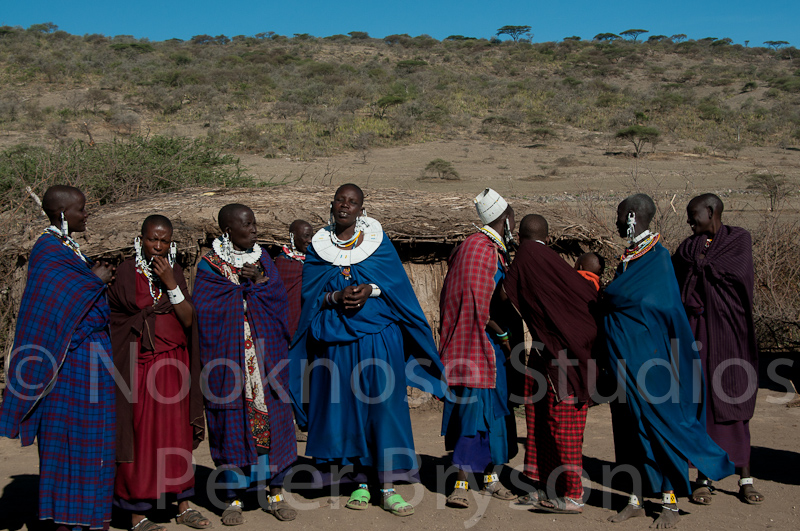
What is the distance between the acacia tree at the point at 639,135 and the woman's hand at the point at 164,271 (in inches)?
853

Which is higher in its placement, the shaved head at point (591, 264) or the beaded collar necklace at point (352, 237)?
the beaded collar necklace at point (352, 237)

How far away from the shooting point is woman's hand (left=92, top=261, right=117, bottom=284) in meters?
3.80

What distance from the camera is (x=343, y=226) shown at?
436 cm

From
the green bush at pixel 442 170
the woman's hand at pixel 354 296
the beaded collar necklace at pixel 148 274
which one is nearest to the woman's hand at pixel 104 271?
the beaded collar necklace at pixel 148 274

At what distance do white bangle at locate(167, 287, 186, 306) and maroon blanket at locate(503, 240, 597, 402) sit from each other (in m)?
1.98

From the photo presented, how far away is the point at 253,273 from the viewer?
13.6ft

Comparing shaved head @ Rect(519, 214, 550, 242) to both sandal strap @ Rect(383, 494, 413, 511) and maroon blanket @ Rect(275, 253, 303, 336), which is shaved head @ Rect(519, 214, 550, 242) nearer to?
sandal strap @ Rect(383, 494, 413, 511)

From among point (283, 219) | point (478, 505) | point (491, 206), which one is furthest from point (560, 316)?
point (283, 219)

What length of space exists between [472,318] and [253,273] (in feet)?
4.54

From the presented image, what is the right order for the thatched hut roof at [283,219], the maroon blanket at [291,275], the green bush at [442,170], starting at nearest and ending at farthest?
the maroon blanket at [291,275]
the thatched hut roof at [283,219]
the green bush at [442,170]

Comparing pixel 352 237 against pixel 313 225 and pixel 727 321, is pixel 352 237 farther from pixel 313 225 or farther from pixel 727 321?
pixel 727 321

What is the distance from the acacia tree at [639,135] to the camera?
23.4 metres

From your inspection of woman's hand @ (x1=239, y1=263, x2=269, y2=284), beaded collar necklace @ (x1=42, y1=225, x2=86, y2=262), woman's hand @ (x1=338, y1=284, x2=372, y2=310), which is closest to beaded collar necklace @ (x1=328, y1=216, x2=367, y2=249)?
woman's hand @ (x1=338, y1=284, x2=372, y2=310)

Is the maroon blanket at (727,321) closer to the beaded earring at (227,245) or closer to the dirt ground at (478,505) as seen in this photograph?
the dirt ground at (478,505)
